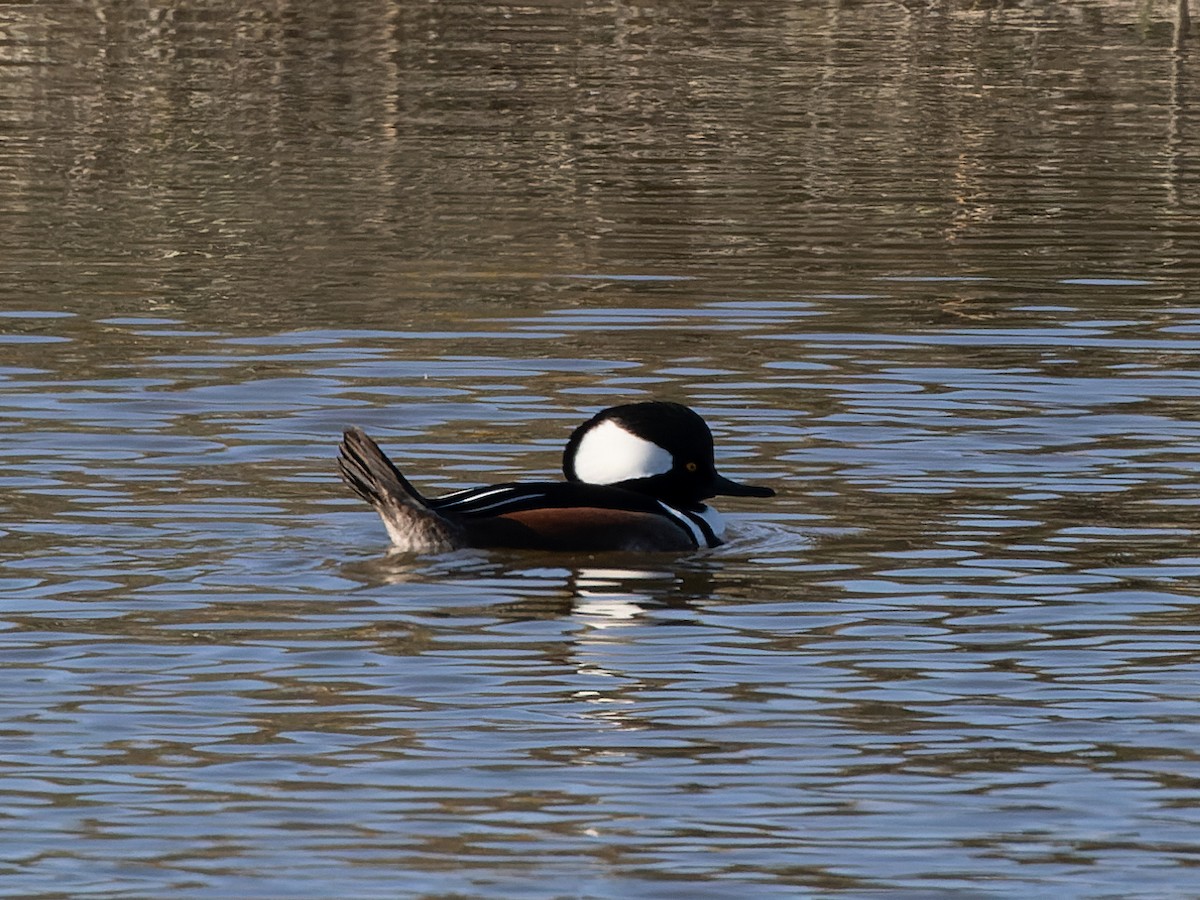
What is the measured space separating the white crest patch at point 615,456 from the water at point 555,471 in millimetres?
519

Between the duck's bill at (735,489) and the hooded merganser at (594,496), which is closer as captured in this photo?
the hooded merganser at (594,496)

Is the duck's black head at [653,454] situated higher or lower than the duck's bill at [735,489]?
higher

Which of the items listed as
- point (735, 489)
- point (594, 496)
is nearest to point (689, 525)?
point (735, 489)

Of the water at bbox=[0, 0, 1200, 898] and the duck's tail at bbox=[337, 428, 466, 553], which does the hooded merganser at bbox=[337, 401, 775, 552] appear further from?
the water at bbox=[0, 0, 1200, 898]

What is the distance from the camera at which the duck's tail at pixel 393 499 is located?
10.8 m

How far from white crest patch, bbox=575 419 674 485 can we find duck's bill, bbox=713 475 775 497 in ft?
0.72

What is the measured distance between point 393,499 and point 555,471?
2.14 meters

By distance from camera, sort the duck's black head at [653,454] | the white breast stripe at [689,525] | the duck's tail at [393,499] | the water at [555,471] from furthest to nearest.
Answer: the duck's black head at [653,454]
the white breast stripe at [689,525]
the duck's tail at [393,499]
the water at [555,471]

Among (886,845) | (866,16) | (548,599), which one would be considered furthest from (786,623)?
(866,16)

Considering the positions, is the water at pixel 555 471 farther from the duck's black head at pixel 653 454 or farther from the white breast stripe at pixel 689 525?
the duck's black head at pixel 653 454

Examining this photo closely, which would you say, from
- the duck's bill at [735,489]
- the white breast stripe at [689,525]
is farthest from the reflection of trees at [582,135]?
the white breast stripe at [689,525]

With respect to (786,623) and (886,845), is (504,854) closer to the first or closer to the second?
(886,845)

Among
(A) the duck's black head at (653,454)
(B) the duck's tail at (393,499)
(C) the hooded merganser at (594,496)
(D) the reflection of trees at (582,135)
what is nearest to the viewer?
(B) the duck's tail at (393,499)

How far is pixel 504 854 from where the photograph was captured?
7.26 m
